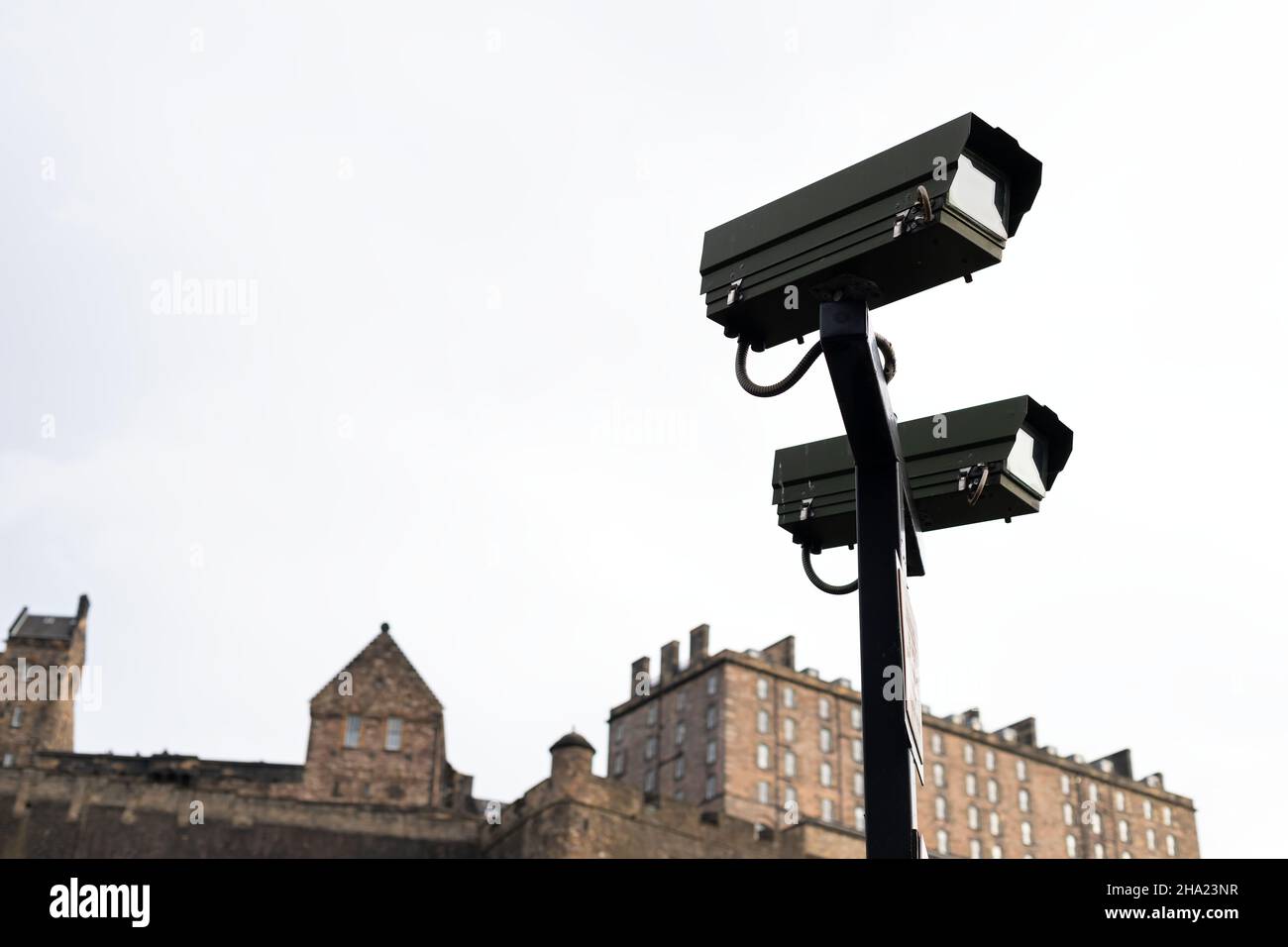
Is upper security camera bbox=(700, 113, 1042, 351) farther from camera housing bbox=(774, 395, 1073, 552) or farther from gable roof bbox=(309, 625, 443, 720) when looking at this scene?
gable roof bbox=(309, 625, 443, 720)

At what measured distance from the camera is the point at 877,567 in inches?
177

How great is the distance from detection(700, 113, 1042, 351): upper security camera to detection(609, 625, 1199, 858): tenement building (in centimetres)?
6150

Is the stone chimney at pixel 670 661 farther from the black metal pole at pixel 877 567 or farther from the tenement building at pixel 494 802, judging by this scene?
the black metal pole at pixel 877 567

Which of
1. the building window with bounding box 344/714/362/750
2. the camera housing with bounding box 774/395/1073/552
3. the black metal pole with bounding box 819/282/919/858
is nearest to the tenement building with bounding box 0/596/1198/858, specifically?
the building window with bounding box 344/714/362/750

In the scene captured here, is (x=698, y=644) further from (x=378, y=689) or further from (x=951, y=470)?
(x=951, y=470)

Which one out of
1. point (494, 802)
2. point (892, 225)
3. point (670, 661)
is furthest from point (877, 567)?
point (670, 661)

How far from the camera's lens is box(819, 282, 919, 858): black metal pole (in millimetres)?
4137

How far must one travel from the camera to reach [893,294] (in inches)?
181

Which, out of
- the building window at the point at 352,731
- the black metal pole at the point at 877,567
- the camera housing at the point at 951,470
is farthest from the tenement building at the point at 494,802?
the black metal pole at the point at 877,567

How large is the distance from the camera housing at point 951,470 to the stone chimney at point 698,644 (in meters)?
69.9
